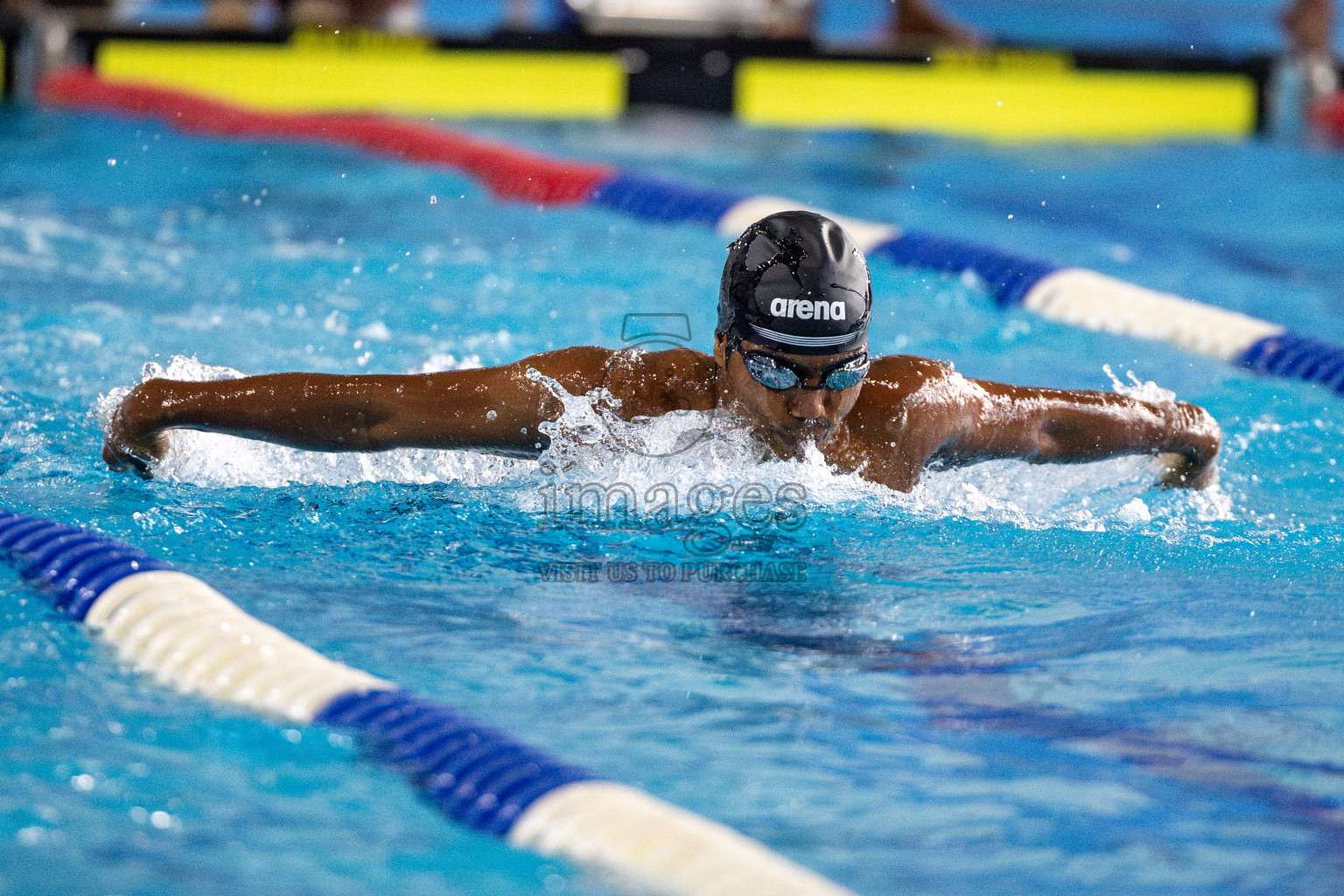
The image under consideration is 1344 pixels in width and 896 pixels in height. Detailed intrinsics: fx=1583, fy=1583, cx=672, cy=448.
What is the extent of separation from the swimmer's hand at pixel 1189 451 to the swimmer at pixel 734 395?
1.54ft

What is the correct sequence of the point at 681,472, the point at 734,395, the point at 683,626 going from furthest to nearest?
the point at 681,472, the point at 734,395, the point at 683,626

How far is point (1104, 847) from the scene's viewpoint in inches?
81.2

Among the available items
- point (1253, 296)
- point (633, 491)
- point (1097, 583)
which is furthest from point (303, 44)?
point (1097, 583)

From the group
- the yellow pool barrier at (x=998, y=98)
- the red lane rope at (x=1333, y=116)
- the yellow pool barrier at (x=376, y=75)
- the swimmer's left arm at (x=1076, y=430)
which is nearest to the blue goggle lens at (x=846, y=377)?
the swimmer's left arm at (x=1076, y=430)

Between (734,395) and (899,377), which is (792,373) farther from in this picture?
(899,377)

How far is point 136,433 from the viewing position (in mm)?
3002

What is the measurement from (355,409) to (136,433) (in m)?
0.43

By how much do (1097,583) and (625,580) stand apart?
92 cm

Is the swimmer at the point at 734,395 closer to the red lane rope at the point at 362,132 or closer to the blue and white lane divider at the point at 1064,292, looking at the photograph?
the blue and white lane divider at the point at 1064,292

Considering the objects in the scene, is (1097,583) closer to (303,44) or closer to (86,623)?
(86,623)

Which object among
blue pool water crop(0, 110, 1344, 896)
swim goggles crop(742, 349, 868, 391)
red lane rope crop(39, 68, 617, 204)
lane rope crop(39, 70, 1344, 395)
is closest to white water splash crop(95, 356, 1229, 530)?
blue pool water crop(0, 110, 1344, 896)

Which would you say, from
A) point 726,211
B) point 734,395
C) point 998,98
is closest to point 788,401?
point 734,395

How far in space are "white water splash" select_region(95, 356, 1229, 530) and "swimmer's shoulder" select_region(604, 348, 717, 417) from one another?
21mm

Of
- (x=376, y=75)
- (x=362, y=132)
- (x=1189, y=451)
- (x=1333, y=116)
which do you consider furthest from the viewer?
(x=1333, y=116)
